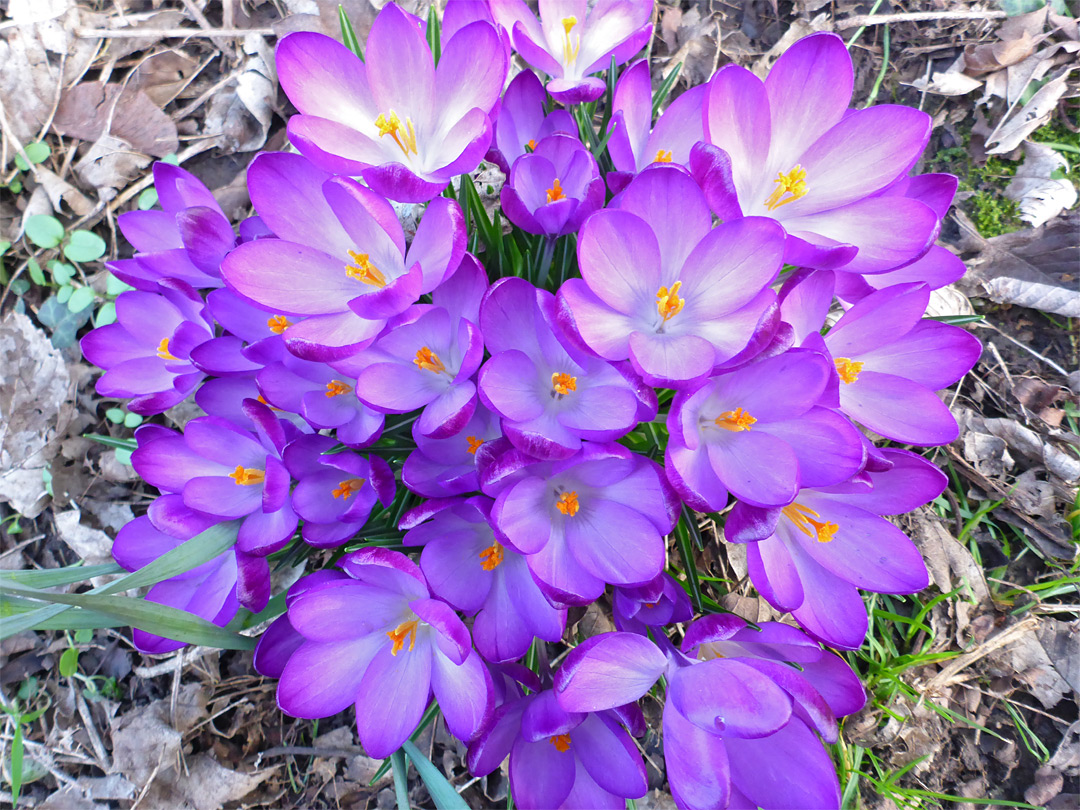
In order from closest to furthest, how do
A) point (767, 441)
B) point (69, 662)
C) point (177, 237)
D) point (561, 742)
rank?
point (767, 441) < point (561, 742) < point (177, 237) < point (69, 662)

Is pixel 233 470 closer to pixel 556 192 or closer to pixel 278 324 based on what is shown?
pixel 278 324


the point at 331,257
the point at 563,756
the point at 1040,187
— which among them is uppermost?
the point at 331,257

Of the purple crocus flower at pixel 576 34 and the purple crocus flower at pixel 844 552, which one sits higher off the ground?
the purple crocus flower at pixel 576 34

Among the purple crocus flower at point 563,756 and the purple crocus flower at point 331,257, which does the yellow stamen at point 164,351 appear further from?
the purple crocus flower at point 563,756

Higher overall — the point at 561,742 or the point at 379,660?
the point at 379,660

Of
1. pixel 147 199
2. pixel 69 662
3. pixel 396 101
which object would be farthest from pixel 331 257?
pixel 69 662

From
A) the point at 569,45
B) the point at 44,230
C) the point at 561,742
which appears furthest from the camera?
the point at 44,230

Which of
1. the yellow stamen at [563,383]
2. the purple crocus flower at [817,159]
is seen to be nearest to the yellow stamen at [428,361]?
the yellow stamen at [563,383]

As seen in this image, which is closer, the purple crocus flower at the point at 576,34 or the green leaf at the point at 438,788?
the green leaf at the point at 438,788
